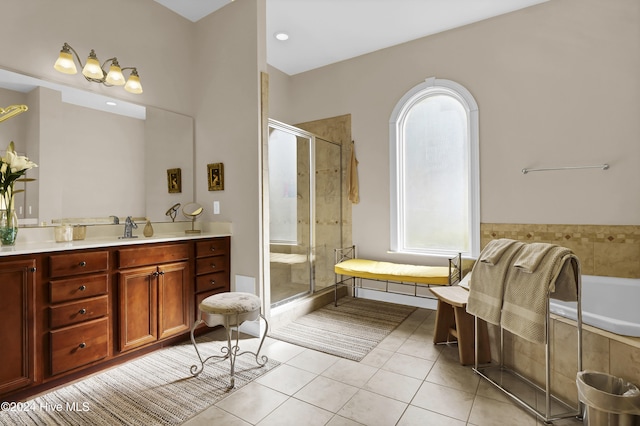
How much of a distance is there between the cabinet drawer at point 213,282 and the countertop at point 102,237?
369 millimetres

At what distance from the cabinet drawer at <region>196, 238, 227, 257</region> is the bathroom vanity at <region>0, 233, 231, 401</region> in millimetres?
13

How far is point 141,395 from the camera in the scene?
199cm

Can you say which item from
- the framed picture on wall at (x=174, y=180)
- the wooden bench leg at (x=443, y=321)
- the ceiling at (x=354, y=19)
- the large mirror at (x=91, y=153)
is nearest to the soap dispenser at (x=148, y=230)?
the large mirror at (x=91, y=153)

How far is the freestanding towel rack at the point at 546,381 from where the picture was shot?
166 centimetres

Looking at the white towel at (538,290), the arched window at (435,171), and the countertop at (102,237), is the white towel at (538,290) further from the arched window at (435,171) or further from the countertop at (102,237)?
the countertop at (102,237)

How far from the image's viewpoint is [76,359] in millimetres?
2100

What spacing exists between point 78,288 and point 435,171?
3571 millimetres

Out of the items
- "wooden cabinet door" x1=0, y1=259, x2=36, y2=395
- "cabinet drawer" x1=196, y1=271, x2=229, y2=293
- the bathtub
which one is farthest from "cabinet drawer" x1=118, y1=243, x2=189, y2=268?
the bathtub

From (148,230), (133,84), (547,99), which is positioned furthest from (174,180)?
(547,99)

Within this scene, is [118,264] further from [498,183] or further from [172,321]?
[498,183]

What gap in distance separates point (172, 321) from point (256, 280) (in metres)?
0.75

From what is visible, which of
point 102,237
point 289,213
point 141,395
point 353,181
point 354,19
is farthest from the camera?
point 353,181

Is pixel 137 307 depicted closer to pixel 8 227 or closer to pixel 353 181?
pixel 8 227

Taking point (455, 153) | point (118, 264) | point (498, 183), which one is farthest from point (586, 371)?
point (118, 264)
